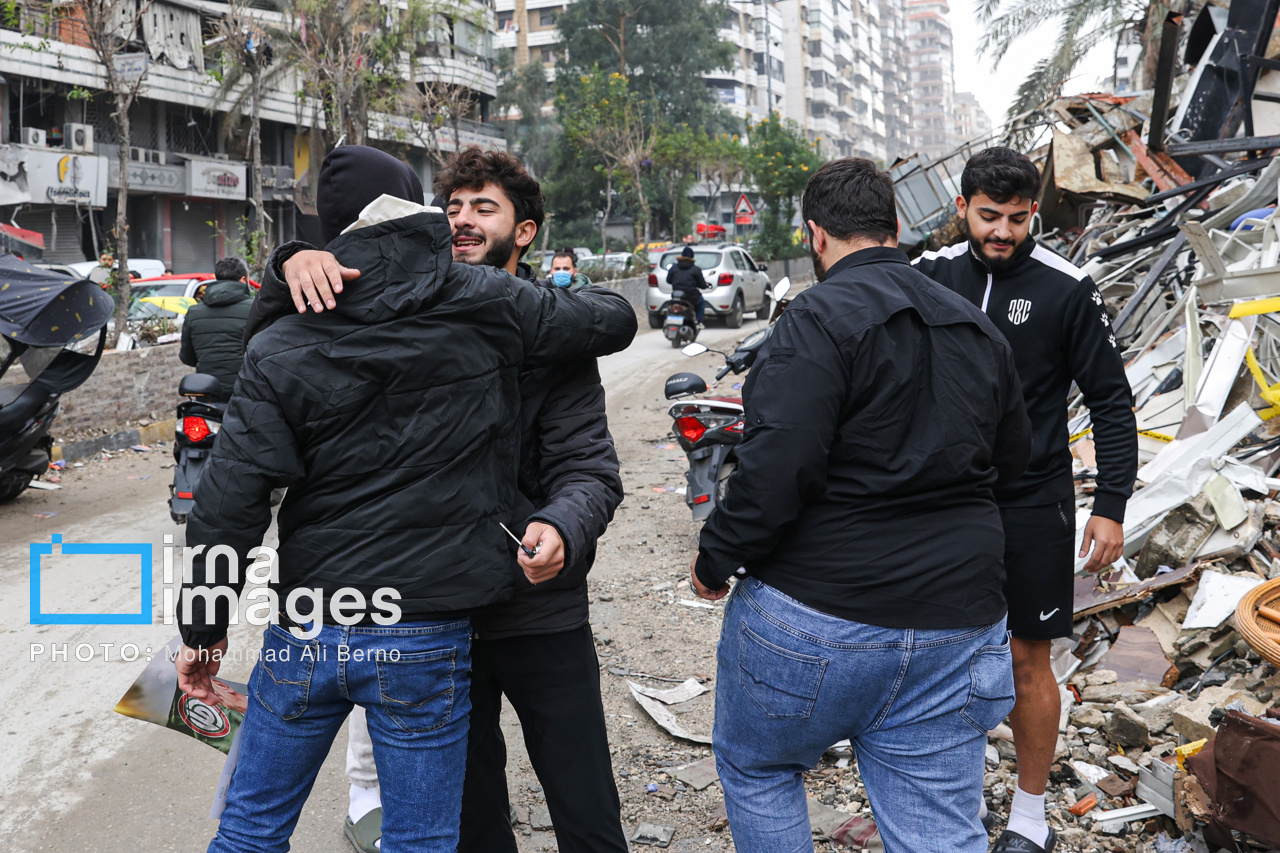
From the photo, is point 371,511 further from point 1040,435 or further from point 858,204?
point 1040,435

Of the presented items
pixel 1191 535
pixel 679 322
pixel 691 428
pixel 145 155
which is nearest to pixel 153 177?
pixel 145 155

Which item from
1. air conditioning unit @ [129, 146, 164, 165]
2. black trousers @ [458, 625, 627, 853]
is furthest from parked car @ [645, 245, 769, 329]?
black trousers @ [458, 625, 627, 853]

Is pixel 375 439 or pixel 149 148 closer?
pixel 375 439

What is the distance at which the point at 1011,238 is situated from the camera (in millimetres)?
3131

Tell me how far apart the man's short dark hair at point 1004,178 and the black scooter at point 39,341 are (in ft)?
20.6

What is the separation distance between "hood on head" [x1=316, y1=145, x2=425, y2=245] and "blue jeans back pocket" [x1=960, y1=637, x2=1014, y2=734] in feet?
5.06

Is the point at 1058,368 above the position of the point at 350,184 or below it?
below

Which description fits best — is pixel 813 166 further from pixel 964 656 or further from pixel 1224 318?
pixel 964 656

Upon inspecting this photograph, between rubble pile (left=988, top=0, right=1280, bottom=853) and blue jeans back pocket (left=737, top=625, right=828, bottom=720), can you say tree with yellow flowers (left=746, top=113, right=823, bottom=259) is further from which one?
blue jeans back pocket (left=737, top=625, right=828, bottom=720)

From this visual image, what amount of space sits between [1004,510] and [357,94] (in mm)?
26225

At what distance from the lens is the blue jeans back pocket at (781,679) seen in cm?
212

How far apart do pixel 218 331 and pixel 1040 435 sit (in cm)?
626

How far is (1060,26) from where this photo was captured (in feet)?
62.6

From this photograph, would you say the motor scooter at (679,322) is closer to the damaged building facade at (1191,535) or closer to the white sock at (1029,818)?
the damaged building facade at (1191,535)
